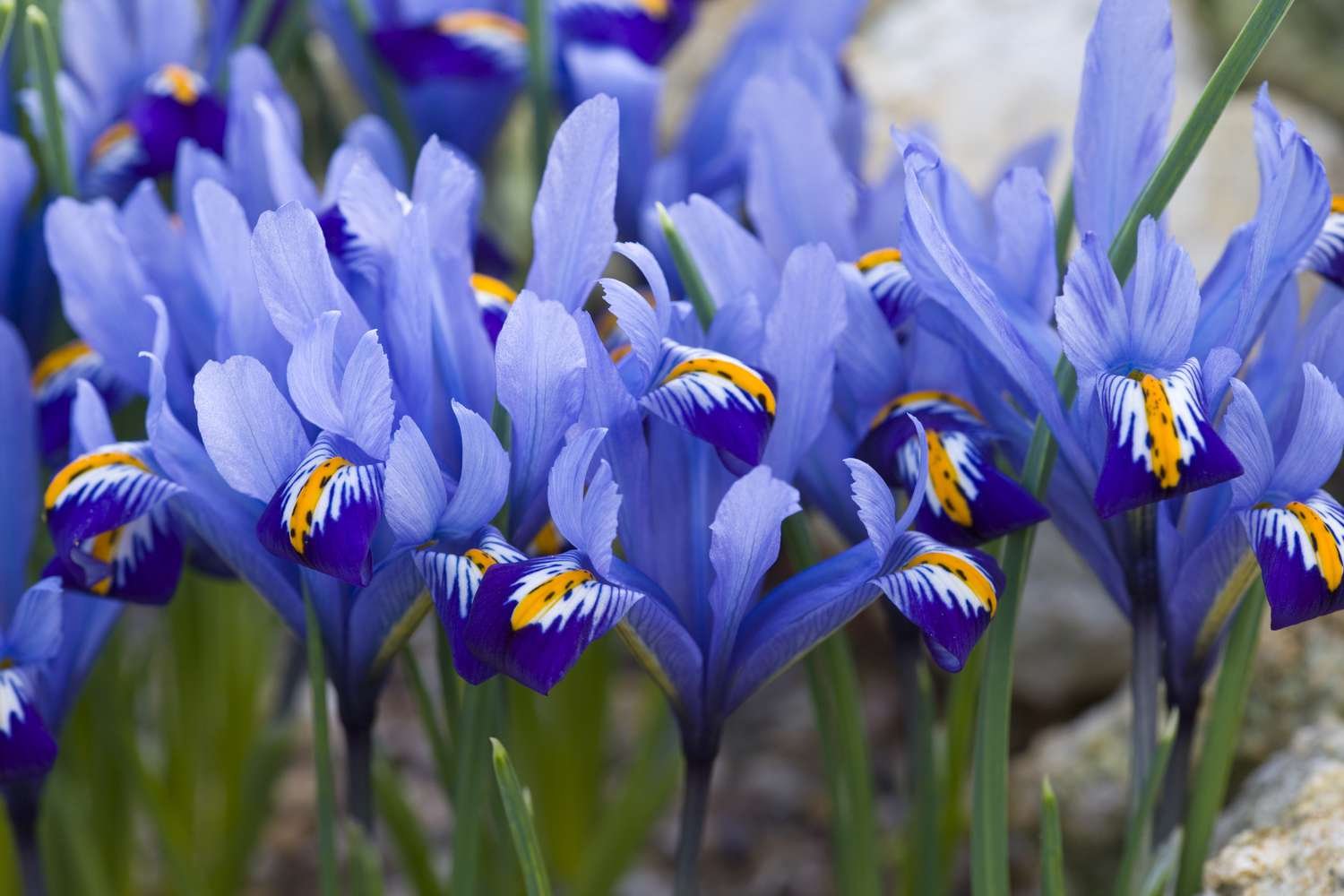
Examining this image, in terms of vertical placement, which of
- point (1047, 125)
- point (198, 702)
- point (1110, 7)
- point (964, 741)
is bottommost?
point (198, 702)

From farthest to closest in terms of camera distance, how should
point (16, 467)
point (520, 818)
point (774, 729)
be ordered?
point (774, 729) < point (16, 467) < point (520, 818)

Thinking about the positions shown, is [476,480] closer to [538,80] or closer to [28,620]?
[28,620]

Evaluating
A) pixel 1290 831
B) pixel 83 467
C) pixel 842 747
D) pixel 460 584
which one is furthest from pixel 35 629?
pixel 1290 831

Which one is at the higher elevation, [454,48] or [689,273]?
[454,48]

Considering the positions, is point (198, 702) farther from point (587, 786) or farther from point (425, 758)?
point (425, 758)

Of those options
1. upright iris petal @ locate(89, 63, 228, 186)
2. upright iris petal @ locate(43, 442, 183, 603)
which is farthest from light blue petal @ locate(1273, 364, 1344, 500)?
upright iris petal @ locate(89, 63, 228, 186)

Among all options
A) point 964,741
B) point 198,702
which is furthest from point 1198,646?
point 198,702

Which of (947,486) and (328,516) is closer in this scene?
(328,516)

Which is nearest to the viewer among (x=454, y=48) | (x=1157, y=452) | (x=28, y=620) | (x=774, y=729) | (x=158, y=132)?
(x=1157, y=452)
